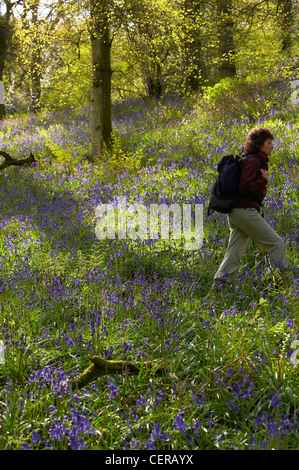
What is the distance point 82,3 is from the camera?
9.50m

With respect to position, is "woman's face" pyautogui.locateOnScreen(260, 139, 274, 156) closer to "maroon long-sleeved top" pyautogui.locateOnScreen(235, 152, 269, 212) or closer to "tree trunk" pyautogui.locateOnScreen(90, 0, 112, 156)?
"maroon long-sleeved top" pyautogui.locateOnScreen(235, 152, 269, 212)

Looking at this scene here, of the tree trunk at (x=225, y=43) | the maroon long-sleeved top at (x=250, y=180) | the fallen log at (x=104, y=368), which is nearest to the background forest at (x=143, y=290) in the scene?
the fallen log at (x=104, y=368)

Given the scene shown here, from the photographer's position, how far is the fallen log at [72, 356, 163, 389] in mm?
3317

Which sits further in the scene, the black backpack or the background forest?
the black backpack

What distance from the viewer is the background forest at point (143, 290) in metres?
2.85

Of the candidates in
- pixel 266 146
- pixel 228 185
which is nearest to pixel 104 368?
pixel 228 185

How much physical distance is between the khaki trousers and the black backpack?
0.46 ft

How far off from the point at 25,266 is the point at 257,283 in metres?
2.90

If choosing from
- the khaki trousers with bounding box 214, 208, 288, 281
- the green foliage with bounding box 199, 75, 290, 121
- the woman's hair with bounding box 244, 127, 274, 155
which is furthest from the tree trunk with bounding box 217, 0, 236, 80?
the khaki trousers with bounding box 214, 208, 288, 281

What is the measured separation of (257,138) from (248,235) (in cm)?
111

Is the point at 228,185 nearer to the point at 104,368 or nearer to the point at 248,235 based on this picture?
the point at 248,235

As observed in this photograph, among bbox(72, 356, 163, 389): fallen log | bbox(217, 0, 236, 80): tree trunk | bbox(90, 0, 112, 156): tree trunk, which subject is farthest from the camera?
bbox(217, 0, 236, 80): tree trunk

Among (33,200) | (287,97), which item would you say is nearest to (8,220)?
(33,200)
